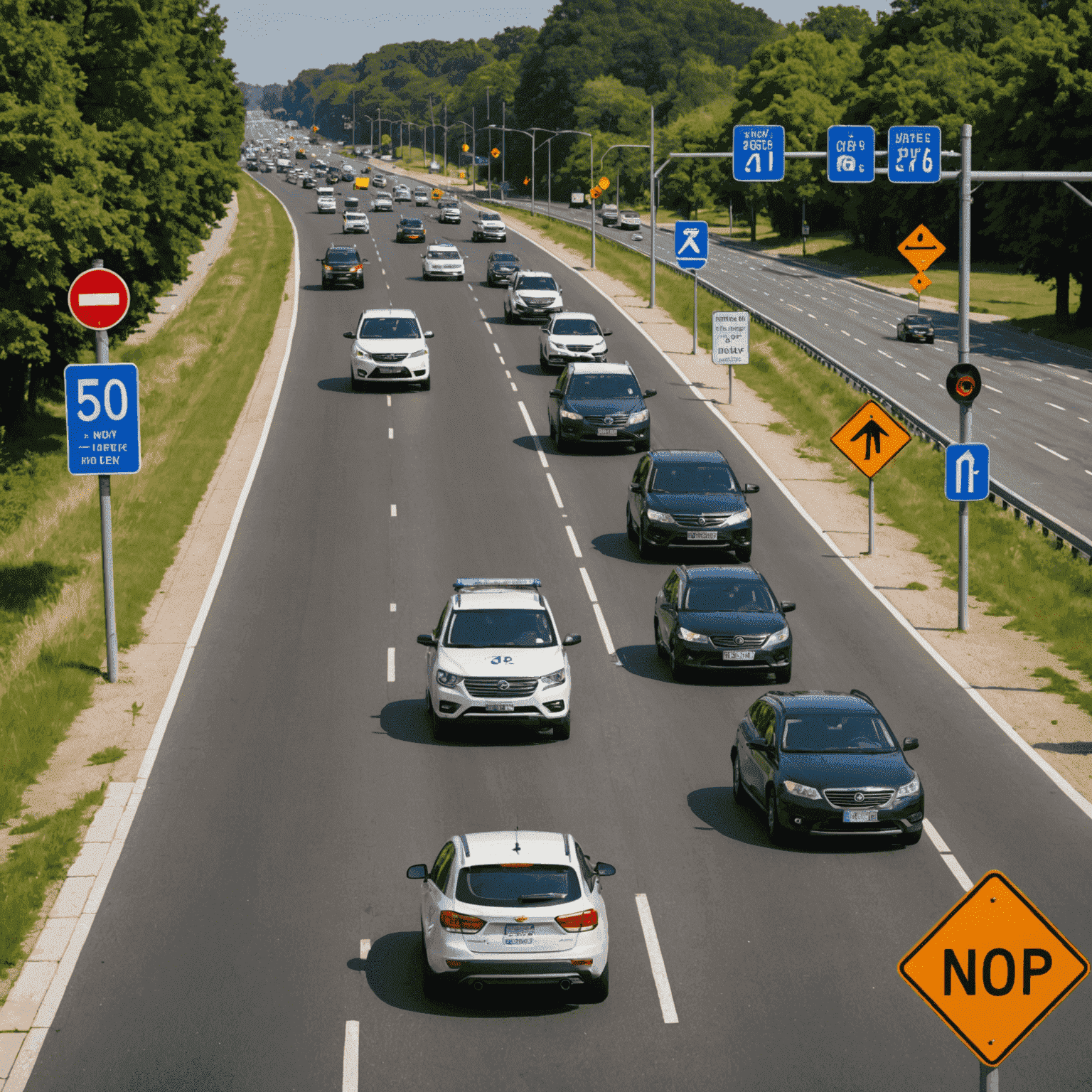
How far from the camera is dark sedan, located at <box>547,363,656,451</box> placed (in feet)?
121

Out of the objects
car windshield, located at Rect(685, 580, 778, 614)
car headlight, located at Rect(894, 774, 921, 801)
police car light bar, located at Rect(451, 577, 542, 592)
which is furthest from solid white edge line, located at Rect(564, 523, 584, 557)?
car headlight, located at Rect(894, 774, 921, 801)

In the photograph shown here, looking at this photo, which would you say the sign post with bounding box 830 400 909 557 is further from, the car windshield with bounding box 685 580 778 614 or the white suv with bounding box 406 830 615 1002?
the white suv with bounding box 406 830 615 1002

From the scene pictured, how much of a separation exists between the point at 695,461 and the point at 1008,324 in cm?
5270

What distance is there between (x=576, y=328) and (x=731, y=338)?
6099mm

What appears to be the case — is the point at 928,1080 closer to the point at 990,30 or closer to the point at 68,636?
the point at 68,636

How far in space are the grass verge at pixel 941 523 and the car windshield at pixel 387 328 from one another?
10.4 meters

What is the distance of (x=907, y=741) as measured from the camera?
16.8m

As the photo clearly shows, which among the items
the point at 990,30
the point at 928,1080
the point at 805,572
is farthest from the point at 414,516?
the point at 990,30

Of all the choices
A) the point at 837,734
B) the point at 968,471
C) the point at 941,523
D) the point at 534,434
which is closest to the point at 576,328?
the point at 534,434

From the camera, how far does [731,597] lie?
2283 centimetres

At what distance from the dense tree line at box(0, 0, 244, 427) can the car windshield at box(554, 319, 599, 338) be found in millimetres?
11590

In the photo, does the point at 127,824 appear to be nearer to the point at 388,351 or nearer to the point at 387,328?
the point at 388,351

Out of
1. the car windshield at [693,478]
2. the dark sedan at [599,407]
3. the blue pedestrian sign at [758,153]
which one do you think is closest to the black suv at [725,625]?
the car windshield at [693,478]

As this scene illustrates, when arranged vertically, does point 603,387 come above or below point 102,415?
below
